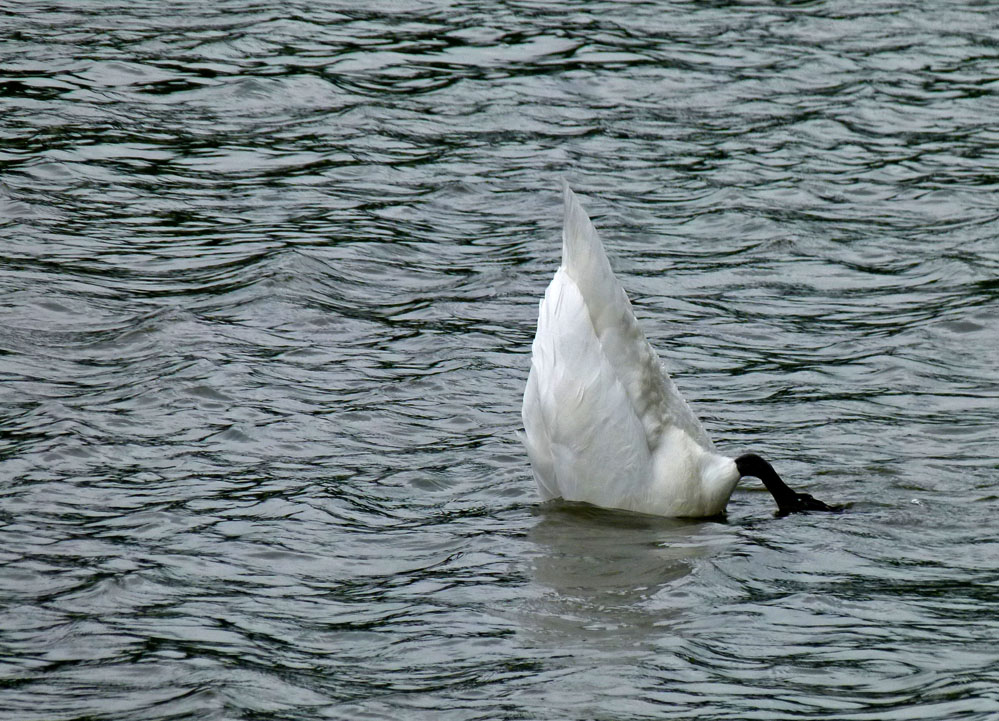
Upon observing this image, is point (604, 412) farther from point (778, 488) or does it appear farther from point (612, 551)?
point (778, 488)

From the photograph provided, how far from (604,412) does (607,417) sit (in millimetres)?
31

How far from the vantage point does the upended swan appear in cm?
804

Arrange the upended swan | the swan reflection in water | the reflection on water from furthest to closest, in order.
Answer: the upended swan
the reflection on water
the swan reflection in water

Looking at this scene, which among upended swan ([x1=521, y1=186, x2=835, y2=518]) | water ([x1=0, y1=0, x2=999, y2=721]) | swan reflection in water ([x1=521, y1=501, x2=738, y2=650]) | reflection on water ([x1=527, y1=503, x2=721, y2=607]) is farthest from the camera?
upended swan ([x1=521, y1=186, x2=835, y2=518])

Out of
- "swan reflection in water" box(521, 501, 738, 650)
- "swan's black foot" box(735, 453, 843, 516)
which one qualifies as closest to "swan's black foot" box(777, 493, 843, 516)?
"swan's black foot" box(735, 453, 843, 516)

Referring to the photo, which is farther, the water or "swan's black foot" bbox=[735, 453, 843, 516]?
"swan's black foot" bbox=[735, 453, 843, 516]

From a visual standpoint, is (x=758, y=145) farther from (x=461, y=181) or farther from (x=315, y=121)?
(x=315, y=121)

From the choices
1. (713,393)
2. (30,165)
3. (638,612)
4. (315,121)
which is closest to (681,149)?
(315,121)

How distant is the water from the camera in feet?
20.9

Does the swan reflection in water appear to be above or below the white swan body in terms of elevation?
below

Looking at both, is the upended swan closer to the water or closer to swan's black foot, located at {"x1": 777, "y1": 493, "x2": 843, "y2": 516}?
swan's black foot, located at {"x1": 777, "y1": 493, "x2": 843, "y2": 516}

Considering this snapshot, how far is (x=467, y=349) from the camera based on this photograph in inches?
413

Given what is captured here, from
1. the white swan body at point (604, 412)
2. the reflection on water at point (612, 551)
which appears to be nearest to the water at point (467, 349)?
the reflection on water at point (612, 551)

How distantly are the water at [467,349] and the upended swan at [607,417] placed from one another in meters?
0.19
